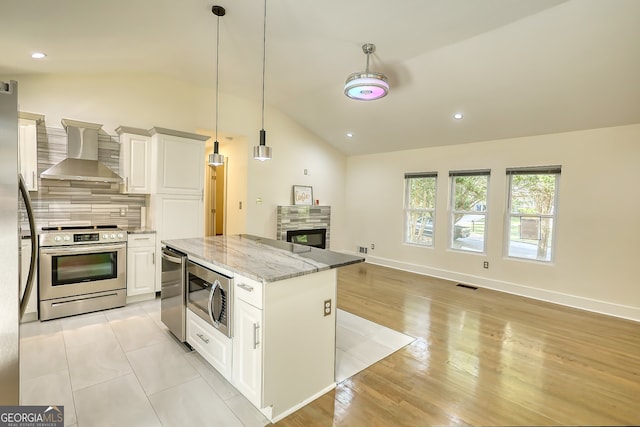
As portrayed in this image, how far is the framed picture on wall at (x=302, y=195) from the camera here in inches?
241

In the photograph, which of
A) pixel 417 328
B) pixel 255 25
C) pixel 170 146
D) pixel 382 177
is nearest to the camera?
pixel 255 25

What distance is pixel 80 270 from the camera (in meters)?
3.41

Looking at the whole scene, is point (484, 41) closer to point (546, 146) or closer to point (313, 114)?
point (546, 146)

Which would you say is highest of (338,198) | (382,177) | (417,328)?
(382,177)

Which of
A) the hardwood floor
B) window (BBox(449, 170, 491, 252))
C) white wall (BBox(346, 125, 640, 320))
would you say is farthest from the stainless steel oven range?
window (BBox(449, 170, 491, 252))

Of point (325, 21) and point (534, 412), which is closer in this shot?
point (534, 412)

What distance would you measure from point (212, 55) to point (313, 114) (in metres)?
2.24

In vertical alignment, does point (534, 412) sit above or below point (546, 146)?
below

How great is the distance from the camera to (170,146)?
4062 millimetres

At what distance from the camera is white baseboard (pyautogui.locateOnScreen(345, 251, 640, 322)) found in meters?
3.77

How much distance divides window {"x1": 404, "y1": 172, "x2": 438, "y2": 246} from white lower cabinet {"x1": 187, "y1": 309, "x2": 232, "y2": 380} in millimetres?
4432

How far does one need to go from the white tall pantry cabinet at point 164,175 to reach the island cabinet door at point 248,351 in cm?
247

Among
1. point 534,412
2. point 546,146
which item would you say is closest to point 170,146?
point 534,412

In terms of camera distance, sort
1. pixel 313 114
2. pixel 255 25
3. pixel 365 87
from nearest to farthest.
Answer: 1. pixel 365 87
2. pixel 255 25
3. pixel 313 114
